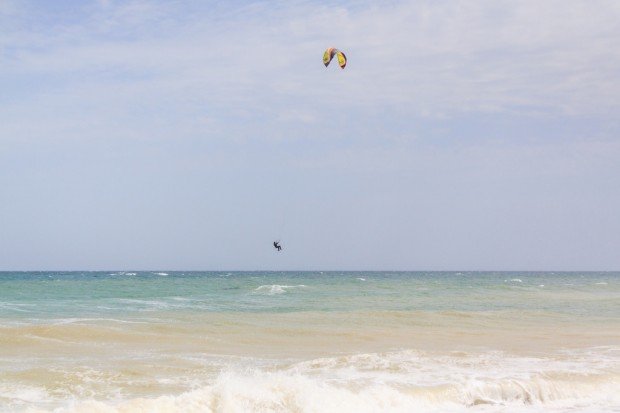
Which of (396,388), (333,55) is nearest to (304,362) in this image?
(396,388)

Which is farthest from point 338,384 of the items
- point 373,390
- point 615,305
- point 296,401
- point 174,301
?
point 615,305

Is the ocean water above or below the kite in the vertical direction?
below

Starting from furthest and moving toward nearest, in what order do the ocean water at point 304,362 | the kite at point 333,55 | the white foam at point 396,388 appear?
the kite at point 333,55, the ocean water at point 304,362, the white foam at point 396,388

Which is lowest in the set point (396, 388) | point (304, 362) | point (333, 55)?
point (396, 388)

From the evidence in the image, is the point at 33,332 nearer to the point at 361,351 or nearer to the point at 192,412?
the point at 361,351

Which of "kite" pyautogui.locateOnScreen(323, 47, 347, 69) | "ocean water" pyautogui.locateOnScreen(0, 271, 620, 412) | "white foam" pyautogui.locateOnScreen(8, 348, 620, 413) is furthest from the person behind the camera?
"kite" pyautogui.locateOnScreen(323, 47, 347, 69)

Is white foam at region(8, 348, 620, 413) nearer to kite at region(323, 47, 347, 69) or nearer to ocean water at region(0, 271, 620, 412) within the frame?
ocean water at region(0, 271, 620, 412)

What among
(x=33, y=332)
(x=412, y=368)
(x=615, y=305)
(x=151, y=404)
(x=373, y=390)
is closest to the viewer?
(x=151, y=404)

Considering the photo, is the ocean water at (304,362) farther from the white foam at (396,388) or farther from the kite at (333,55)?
the kite at (333,55)

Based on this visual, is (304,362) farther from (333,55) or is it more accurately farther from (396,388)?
(333,55)

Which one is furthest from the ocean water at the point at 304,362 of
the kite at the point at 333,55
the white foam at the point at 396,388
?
the kite at the point at 333,55

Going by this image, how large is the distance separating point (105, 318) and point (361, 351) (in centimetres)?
1019

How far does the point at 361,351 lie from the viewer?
54.1ft

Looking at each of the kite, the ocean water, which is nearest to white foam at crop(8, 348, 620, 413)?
the ocean water
